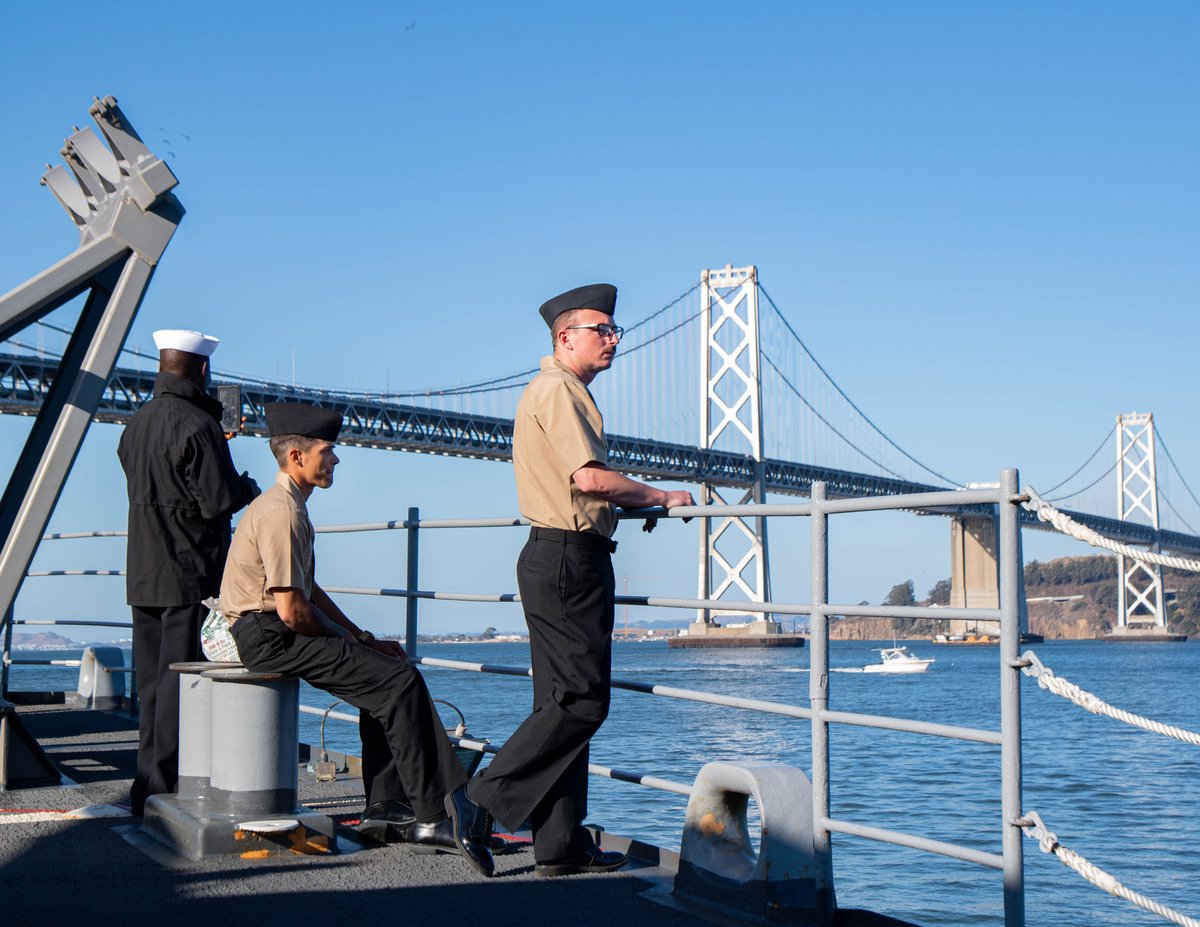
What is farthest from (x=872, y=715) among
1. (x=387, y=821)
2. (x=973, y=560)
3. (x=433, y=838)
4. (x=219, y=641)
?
(x=973, y=560)

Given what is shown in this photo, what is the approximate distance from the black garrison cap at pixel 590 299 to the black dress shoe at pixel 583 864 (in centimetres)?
113

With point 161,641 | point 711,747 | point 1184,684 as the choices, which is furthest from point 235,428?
point 1184,684

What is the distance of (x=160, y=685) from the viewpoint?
12.2ft

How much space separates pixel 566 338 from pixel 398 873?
1.15 meters

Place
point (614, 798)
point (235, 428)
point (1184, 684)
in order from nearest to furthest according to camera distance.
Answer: point (235, 428) < point (614, 798) < point (1184, 684)

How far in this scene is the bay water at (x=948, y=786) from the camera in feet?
28.7

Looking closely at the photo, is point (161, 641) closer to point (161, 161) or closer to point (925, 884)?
point (161, 161)

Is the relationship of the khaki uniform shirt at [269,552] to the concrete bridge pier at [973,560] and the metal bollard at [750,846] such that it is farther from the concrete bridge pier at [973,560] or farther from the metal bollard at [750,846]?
the concrete bridge pier at [973,560]

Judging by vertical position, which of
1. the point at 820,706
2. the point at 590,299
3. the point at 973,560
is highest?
the point at 973,560

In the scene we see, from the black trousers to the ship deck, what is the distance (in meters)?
0.12

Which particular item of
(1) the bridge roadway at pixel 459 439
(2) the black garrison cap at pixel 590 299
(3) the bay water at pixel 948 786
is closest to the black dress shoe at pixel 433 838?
(2) the black garrison cap at pixel 590 299

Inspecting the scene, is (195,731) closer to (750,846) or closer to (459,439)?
(750,846)

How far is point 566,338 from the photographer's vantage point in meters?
3.06

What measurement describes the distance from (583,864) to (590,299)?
1170 mm
